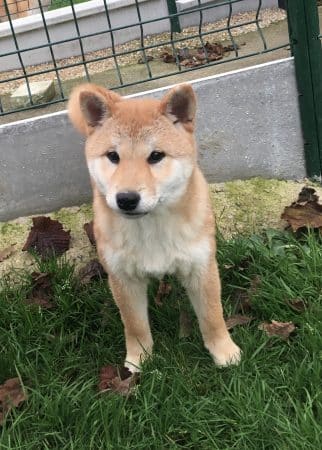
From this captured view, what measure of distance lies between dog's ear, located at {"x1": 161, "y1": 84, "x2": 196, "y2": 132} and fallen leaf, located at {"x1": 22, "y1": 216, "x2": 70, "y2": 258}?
4.79ft

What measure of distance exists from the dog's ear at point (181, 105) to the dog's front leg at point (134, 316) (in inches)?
31.9

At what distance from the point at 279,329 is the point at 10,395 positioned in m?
1.36

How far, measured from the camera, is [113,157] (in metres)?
2.71

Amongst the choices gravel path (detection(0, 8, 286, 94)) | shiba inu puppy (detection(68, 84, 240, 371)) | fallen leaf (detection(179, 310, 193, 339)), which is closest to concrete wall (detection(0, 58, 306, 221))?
gravel path (detection(0, 8, 286, 94))

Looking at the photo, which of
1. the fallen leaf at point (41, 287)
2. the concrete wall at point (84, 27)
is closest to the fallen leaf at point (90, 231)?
the fallen leaf at point (41, 287)

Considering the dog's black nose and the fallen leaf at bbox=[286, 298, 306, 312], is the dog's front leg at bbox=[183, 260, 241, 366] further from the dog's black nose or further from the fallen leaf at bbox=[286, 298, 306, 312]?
the dog's black nose

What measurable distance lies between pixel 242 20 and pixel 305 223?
6.40 ft

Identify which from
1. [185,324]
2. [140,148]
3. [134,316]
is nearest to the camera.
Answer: [140,148]

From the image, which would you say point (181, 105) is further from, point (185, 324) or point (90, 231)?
point (90, 231)

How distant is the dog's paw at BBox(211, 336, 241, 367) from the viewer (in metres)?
3.09

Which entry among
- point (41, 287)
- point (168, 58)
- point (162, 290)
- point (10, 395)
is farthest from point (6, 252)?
point (168, 58)

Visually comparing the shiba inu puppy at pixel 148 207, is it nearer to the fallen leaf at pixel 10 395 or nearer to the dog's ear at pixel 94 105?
the dog's ear at pixel 94 105

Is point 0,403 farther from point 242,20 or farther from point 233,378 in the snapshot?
point 242,20

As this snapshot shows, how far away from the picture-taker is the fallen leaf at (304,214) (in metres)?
3.87
